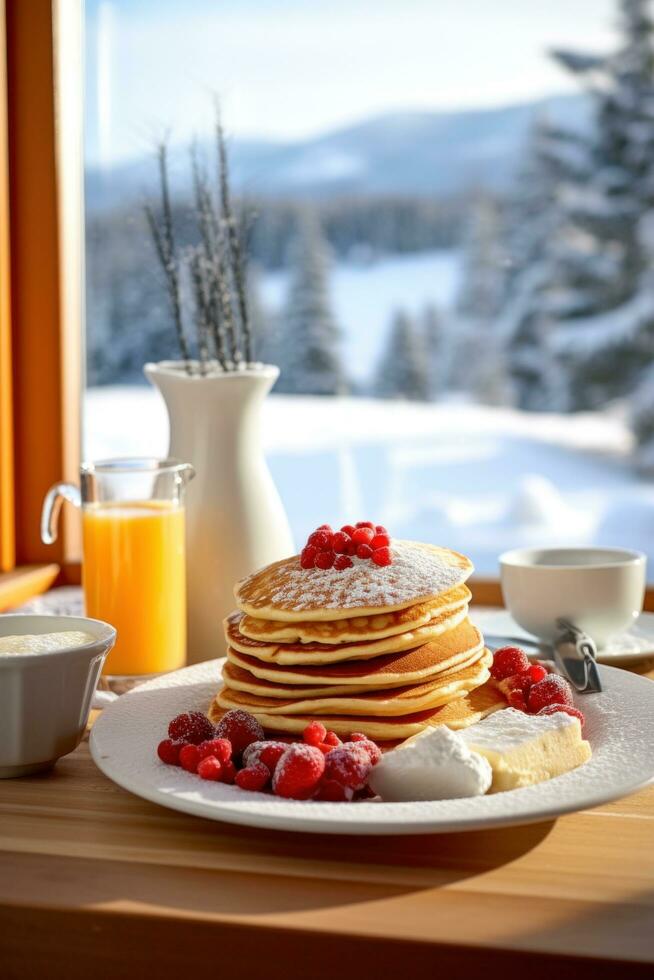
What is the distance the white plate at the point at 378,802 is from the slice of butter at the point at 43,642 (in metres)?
0.08

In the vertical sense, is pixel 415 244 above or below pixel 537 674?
above

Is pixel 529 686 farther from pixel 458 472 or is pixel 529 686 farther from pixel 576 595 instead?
pixel 458 472

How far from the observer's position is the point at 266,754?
92 centimetres

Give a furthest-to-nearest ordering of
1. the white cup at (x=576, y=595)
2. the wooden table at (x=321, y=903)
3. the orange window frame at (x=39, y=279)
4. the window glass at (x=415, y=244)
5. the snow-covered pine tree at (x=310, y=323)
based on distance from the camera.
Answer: the snow-covered pine tree at (x=310, y=323) < the window glass at (x=415, y=244) < the orange window frame at (x=39, y=279) < the white cup at (x=576, y=595) < the wooden table at (x=321, y=903)

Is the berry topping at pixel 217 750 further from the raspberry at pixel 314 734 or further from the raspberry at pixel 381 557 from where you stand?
the raspberry at pixel 381 557

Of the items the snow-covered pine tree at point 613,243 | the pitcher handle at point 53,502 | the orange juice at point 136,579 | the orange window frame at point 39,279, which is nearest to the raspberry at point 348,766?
the orange juice at point 136,579

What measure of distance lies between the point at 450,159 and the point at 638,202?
0.45 metres

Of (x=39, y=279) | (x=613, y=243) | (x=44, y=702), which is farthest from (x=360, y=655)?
(x=613, y=243)

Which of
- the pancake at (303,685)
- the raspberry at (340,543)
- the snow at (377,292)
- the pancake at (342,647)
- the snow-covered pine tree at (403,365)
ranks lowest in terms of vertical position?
the pancake at (303,685)

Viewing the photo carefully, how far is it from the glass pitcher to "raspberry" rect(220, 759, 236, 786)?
0.43 metres

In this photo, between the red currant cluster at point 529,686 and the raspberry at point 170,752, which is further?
the red currant cluster at point 529,686

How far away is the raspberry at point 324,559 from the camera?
111 centimetres

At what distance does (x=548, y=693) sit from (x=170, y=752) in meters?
0.36

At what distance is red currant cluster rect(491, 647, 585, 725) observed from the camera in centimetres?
107
